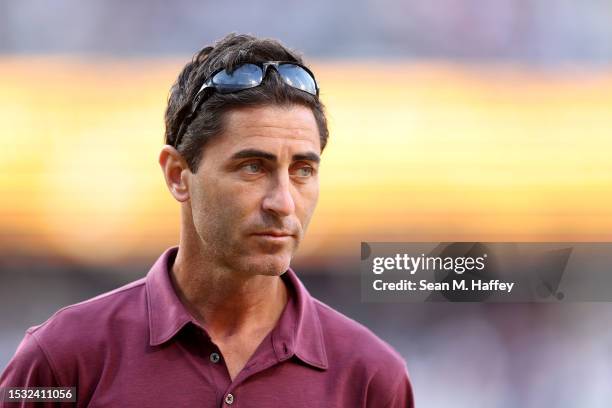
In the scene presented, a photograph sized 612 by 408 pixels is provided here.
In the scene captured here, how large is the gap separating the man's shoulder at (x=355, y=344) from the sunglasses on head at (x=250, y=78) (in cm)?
51

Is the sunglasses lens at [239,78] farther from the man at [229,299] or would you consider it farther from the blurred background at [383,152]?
the blurred background at [383,152]

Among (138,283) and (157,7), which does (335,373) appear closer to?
(138,283)

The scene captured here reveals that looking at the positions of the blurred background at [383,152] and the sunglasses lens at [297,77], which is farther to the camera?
the blurred background at [383,152]

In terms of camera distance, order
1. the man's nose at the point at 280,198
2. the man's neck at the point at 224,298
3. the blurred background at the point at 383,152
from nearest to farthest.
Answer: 1. the man's nose at the point at 280,198
2. the man's neck at the point at 224,298
3. the blurred background at the point at 383,152

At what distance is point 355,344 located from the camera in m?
1.99

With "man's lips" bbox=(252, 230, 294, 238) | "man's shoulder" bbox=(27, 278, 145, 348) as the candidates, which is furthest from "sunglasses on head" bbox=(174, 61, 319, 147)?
"man's shoulder" bbox=(27, 278, 145, 348)

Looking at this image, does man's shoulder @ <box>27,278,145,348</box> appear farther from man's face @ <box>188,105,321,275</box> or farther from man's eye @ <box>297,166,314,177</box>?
man's eye @ <box>297,166,314,177</box>

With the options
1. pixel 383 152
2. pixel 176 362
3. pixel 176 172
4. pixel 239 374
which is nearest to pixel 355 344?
pixel 239 374

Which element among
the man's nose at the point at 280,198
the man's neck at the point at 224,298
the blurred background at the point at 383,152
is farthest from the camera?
the blurred background at the point at 383,152

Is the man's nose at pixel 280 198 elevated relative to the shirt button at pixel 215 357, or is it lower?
elevated

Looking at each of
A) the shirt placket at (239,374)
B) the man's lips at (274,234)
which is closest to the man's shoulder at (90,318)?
the shirt placket at (239,374)

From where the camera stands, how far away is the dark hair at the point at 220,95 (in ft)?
6.12

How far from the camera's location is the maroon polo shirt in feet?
5.96

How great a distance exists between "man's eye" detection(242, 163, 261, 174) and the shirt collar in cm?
31
